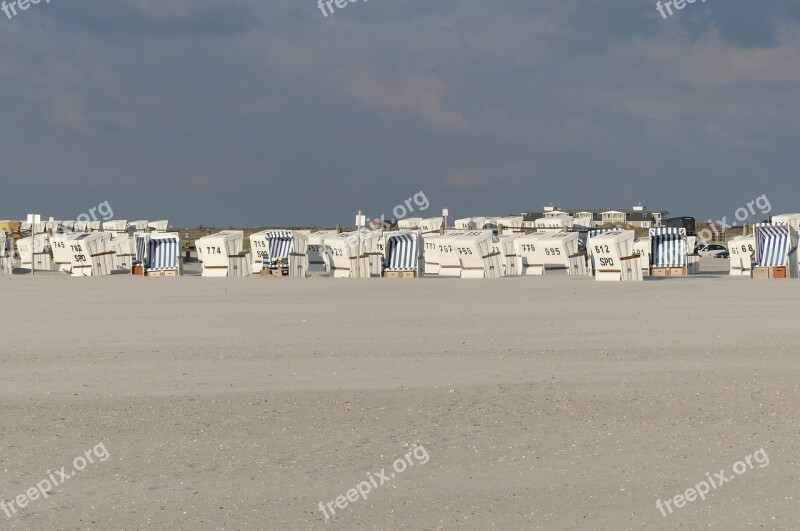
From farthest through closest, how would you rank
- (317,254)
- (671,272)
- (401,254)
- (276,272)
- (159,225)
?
(159,225) → (317,254) → (276,272) → (401,254) → (671,272)

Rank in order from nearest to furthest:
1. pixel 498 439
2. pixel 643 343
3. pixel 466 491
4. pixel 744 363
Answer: pixel 466 491 → pixel 498 439 → pixel 744 363 → pixel 643 343

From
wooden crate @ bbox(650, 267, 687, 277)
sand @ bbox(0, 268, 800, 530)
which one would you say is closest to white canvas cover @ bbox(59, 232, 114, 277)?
wooden crate @ bbox(650, 267, 687, 277)

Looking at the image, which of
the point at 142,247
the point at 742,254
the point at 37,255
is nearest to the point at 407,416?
the point at 742,254

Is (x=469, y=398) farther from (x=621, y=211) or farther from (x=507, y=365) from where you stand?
(x=621, y=211)

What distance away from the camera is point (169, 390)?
37.7ft

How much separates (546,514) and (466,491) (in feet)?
2.35

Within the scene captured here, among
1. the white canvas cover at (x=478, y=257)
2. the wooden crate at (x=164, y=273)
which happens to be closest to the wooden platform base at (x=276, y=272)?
the wooden crate at (x=164, y=273)

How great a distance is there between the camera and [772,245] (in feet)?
96.3

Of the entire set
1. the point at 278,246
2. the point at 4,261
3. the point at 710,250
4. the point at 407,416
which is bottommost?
the point at 407,416

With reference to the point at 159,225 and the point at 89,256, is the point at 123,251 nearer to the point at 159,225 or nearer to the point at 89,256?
the point at 89,256

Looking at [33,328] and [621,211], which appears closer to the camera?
[33,328]

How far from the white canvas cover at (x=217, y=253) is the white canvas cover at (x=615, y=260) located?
1113 cm

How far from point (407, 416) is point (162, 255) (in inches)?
1054

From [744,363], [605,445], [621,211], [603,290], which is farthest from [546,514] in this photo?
[621,211]
